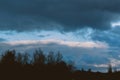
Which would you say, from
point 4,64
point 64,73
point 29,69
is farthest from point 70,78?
point 4,64

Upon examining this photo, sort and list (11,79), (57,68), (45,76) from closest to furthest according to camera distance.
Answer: (11,79)
(45,76)
(57,68)

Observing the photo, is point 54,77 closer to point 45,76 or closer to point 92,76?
point 45,76

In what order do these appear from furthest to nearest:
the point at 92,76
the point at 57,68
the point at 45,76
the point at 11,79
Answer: the point at 92,76 < the point at 57,68 < the point at 45,76 < the point at 11,79

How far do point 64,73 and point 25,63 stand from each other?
17092 mm

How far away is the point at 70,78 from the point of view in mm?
151750

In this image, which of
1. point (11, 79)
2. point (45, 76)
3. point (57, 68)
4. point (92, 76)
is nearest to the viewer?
point (11, 79)

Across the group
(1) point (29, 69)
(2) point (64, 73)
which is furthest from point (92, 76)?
(1) point (29, 69)

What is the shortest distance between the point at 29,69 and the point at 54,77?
32.4 ft

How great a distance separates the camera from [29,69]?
483ft

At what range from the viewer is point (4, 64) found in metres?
143

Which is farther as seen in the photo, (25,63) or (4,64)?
(25,63)

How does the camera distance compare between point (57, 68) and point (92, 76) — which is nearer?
point (57, 68)

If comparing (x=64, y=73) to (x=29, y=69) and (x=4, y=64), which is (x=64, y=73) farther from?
(x=4, y=64)

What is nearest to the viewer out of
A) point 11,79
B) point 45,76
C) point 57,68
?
point 11,79
